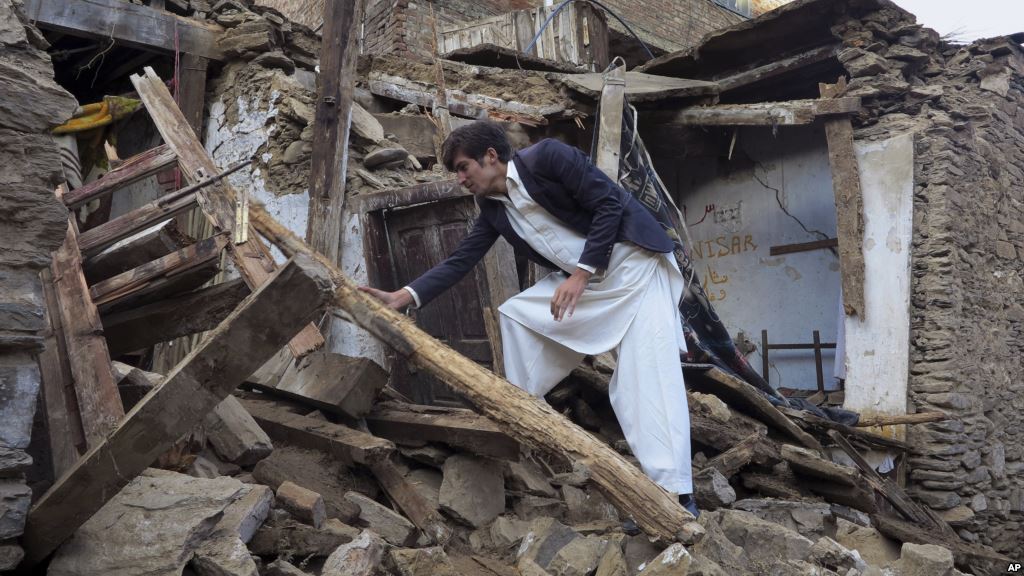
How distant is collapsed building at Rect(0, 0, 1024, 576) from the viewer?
221 centimetres

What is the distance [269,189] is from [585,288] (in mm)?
3516

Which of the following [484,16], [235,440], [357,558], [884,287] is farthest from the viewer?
[484,16]

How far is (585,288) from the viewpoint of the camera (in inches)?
131

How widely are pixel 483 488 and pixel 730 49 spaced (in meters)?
5.55

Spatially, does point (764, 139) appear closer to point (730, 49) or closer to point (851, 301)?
point (730, 49)

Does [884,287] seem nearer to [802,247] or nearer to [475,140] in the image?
[802,247]

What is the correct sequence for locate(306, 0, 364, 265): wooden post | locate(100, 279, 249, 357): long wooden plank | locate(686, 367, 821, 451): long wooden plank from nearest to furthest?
1. locate(100, 279, 249, 357): long wooden plank
2. locate(686, 367, 821, 451): long wooden plank
3. locate(306, 0, 364, 265): wooden post

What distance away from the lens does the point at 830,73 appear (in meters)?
7.38

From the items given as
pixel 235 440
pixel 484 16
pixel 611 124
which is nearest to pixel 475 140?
pixel 235 440

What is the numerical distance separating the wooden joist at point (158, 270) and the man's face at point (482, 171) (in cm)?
105

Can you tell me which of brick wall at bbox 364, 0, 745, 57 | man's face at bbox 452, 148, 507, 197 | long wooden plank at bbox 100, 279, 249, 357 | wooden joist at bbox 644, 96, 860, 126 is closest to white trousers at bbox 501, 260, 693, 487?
man's face at bbox 452, 148, 507, 197

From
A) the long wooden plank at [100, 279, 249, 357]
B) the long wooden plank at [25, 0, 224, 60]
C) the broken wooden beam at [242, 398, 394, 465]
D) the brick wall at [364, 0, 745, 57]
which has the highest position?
the brick wall at [364, 0, 745, 57]

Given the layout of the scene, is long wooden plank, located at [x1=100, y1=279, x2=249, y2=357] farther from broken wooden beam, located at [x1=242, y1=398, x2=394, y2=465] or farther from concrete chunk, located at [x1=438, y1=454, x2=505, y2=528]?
concrete chunk, located at [x1=438, y1=454, x2=505, y2=528]

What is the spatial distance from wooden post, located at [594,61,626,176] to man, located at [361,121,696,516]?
2.74 meters
